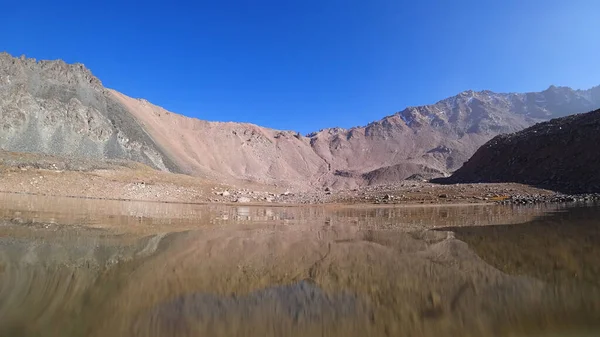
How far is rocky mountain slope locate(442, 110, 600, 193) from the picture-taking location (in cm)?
3178

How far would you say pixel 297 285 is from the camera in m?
5.92

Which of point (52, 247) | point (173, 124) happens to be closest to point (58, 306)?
point (52, 247)

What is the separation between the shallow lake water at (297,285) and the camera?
412cm

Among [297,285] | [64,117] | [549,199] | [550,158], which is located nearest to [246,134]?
[64,117]

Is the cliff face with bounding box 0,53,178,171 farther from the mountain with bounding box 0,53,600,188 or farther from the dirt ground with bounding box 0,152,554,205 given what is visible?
the dirt ground with bounding box 0,152,554,205

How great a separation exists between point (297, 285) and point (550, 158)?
40.6 meters

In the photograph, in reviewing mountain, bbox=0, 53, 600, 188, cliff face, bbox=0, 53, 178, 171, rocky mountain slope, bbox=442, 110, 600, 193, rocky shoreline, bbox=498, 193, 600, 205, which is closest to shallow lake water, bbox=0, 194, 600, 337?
rocky shoreline, bbox=498, 193, 600, 205

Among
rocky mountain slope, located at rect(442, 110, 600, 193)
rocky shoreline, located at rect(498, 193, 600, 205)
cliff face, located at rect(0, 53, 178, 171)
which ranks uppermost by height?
cliff face, located at rect(0, 53, 178, 171)

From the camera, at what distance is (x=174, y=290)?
5418 mm

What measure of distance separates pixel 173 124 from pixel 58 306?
286ft

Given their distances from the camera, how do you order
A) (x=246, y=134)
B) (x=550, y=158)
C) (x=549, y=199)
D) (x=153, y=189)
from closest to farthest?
(x=549, y=199) < (x=153, y=189) < (x=550, y=158) < (x=246, y=134)

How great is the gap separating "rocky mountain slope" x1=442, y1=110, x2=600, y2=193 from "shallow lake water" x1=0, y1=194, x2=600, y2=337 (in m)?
27.4

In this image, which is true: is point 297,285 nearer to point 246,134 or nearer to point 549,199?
point 549,199

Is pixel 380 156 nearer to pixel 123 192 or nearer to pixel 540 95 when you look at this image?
pixel 540 95
